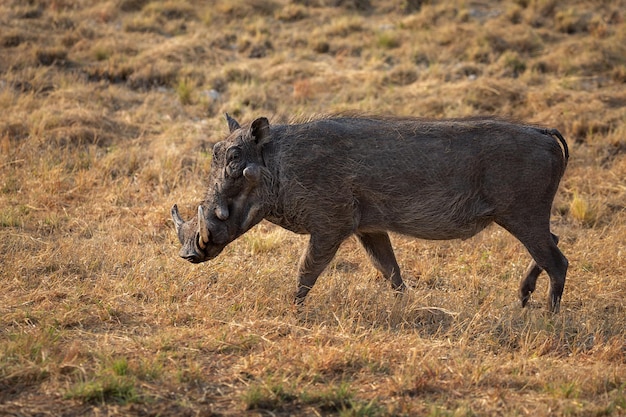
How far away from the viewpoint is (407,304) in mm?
5426

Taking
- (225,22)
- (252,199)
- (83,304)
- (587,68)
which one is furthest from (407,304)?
(225,22)

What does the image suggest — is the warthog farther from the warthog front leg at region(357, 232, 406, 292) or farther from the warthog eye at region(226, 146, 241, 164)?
the warthog front leg at region(357, 232, 406, 292)

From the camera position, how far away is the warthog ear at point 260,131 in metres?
5.34

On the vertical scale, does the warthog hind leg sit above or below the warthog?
below

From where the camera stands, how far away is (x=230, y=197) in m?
5.34

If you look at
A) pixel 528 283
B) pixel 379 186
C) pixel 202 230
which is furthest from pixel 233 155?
pixel 528 283

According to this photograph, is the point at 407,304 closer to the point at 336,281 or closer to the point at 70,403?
the point at 336,281

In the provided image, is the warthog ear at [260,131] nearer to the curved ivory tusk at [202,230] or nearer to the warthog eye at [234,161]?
the warthog eye at [234,161]

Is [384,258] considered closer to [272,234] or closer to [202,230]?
[272,234]

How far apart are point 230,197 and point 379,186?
962 mm

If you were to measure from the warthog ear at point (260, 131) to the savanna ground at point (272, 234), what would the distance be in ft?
3.19

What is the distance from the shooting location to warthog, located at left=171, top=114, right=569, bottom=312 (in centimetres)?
534

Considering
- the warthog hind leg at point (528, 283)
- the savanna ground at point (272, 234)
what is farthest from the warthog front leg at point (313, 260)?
the warthog hind leg at point (528, 283)

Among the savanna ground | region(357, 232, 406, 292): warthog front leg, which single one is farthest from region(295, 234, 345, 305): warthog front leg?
region(357, 232, 406, 292): warthog front leg
